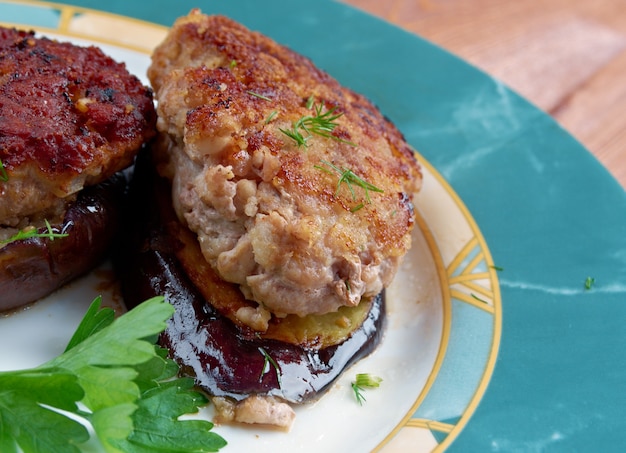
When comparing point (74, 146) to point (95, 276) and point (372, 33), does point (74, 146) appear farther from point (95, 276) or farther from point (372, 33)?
point (372, 33)

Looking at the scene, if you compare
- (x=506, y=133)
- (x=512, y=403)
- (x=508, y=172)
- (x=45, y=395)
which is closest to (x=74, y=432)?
(x=45, y=395)

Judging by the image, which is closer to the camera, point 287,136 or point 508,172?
point 287,136

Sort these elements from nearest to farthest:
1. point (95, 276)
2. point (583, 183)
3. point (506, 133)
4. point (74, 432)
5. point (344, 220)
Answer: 1. point (74, 432)
2. point (344, 220)
3. point (95, 276)
4. point (583, 183)
5. point (506, 133)

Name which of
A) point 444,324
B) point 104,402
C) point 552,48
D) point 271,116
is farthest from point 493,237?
point 552,48

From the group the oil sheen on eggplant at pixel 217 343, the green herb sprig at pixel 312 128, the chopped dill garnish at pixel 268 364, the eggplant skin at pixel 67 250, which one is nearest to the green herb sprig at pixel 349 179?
the green herb sprig at pixel 312 128

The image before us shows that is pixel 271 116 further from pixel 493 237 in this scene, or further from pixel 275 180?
pixel 493 237

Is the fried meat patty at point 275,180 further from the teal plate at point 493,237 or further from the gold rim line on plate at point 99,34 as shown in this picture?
the gold rim line on plate at point 99,34

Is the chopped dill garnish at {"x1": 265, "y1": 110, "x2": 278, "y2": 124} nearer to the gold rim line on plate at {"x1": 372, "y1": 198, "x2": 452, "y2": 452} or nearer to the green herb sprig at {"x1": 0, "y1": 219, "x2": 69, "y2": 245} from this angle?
the green herb sprig at {"x1": 0, "y1": 219, "x2": 69, "y2": 245}

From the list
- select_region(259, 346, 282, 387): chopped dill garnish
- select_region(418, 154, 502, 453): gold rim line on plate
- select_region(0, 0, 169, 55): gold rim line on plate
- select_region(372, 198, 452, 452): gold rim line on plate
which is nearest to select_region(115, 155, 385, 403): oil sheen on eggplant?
select_region(259, 346, 282, 387): chopped dill garnish
